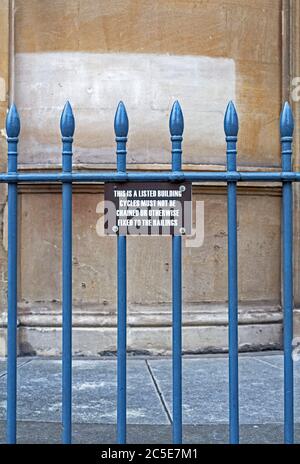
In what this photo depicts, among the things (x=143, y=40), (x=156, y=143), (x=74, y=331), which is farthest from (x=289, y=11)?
(x=74, y=331)

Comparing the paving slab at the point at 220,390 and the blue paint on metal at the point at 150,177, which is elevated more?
the blue paint on metal at the point at 150,177

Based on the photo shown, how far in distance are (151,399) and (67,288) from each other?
178cm

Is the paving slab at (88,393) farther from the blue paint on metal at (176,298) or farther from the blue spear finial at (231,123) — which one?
the blue spear finial at (231,123)

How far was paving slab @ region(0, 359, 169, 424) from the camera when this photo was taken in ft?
12.5

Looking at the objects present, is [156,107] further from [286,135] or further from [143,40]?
[286,135]

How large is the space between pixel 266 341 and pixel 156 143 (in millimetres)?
2243

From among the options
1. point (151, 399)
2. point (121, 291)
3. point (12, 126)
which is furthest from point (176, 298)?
point (151, 399)

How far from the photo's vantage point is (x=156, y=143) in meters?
5.91

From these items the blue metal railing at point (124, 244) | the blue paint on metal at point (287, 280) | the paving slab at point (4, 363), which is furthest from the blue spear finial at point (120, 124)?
the paving slab at point (4, 363)

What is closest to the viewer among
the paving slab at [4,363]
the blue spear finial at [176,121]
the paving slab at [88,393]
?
the blue spear finial at [176,121]

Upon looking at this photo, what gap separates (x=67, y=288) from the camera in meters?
2.75

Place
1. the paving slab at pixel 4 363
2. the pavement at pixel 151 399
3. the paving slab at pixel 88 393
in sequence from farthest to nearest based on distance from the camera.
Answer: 1. the paving slab at pixel 4 363
2. the paving slab at pixel 88 393
3. the pavement at pixel 151 399

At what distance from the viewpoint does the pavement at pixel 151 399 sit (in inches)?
136

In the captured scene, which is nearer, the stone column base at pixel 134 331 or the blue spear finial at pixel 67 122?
the blue spear finial at pixel 67 122
